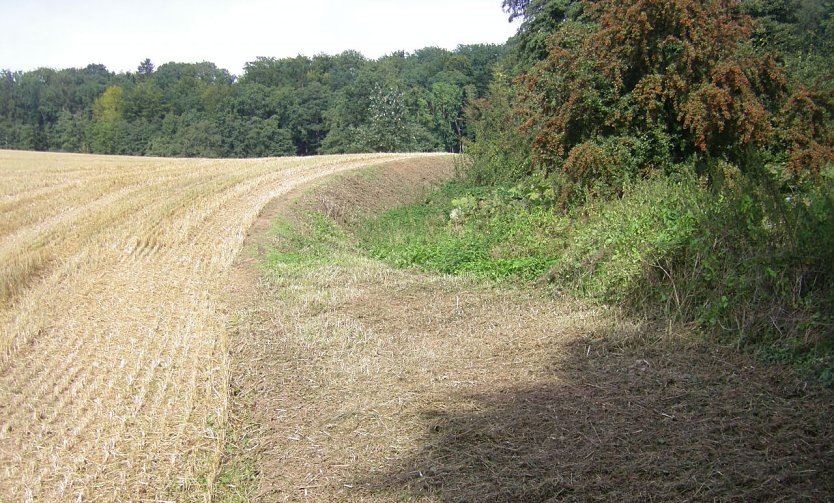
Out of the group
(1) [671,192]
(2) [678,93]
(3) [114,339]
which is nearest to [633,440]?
(1) [671,192]

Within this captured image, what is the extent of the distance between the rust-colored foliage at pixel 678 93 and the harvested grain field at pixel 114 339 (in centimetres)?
674

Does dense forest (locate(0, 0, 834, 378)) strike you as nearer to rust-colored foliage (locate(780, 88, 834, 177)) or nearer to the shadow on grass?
rust-colored foliage (locate(780, 88, 834, 177))

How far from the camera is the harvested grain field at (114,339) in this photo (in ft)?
15.9

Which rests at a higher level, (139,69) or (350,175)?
(139,69)

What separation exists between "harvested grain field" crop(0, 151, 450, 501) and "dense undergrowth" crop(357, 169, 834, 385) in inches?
150

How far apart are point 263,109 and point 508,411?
236ft

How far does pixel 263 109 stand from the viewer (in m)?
72.7

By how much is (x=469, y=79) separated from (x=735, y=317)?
8068 cm

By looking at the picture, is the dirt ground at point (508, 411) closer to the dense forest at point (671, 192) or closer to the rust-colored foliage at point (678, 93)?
the dense forest at point (671, 192)

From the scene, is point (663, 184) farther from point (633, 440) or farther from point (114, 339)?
point (114, 339)

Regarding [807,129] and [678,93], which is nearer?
[678,93]

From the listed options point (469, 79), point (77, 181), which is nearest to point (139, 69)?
point (469, 79)

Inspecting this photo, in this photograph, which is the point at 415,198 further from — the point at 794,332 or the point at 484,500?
the point at 484,500

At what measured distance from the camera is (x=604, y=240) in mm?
8328
